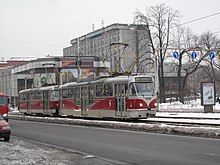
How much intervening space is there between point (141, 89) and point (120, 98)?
5.09 ft

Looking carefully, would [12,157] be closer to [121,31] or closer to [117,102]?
[117,102]

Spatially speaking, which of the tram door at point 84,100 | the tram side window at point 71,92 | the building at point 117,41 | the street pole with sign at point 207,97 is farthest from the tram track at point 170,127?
the building at point 117,41

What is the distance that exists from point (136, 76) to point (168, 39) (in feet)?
132

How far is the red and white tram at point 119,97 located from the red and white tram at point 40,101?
7.84 metres

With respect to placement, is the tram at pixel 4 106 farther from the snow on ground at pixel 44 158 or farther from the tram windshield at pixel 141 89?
the snow on ground at pixel 44 158

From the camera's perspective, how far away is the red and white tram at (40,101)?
4306 cm

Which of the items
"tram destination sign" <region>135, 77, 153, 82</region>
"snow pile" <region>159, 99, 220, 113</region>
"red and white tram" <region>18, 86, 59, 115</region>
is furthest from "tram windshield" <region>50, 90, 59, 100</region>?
"snow pile" <region>159, 99, 220, 113</region>

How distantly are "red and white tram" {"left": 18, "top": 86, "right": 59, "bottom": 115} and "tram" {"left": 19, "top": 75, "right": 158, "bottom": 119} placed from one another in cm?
28

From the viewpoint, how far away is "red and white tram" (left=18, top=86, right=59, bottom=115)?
4306 cm

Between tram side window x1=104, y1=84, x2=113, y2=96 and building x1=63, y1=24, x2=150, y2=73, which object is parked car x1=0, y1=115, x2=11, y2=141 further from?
building x1=63, y1=24, x2=150, y2=73

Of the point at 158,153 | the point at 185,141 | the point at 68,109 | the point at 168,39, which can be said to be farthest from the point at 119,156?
the point at 168,39

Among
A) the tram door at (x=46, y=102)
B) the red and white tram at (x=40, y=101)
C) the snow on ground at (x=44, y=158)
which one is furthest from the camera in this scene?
the tram door at (x=46, y=102)

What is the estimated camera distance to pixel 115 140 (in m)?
19.0

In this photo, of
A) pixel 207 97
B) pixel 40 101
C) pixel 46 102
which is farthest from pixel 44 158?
pixel 40 101
